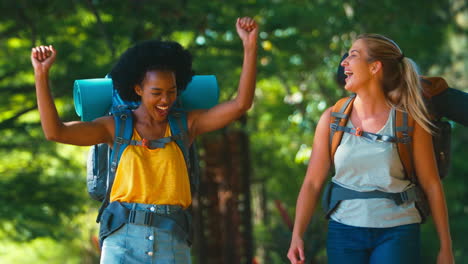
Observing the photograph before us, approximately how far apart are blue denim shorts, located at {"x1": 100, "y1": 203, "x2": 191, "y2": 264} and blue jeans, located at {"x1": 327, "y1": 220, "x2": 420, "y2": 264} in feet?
2.63

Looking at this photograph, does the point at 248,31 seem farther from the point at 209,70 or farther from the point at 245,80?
the point at 209,70

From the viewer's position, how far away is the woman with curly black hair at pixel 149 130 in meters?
3.57

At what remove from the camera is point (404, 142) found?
3.60 metres

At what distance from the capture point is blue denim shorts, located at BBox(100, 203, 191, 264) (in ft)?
11.7

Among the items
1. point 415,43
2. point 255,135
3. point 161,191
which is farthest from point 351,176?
point 255,135

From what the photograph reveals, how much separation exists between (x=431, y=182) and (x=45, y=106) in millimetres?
1858

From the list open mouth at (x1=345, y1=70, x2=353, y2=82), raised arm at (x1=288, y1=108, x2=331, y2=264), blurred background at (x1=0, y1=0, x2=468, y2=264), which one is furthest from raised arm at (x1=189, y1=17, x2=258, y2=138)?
blurred background at (x1=0, y1=0, x2=468, y2=264)

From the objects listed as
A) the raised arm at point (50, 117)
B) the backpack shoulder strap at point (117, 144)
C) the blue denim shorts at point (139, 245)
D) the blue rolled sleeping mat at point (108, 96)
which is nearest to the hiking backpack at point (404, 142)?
the blue rolled sleeping mat at point (108, 96)

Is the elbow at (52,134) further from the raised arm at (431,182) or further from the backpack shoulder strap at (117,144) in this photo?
the raised arm at (431,182)

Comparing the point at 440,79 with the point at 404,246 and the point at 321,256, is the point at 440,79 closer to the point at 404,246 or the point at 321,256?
the point at 404,246

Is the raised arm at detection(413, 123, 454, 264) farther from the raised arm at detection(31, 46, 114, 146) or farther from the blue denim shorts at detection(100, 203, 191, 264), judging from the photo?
the raised arm at detection(31, 46, 114, 146)

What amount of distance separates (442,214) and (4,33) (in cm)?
745

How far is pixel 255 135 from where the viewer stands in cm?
1556

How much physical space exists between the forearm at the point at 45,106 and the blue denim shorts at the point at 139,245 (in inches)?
19.9
